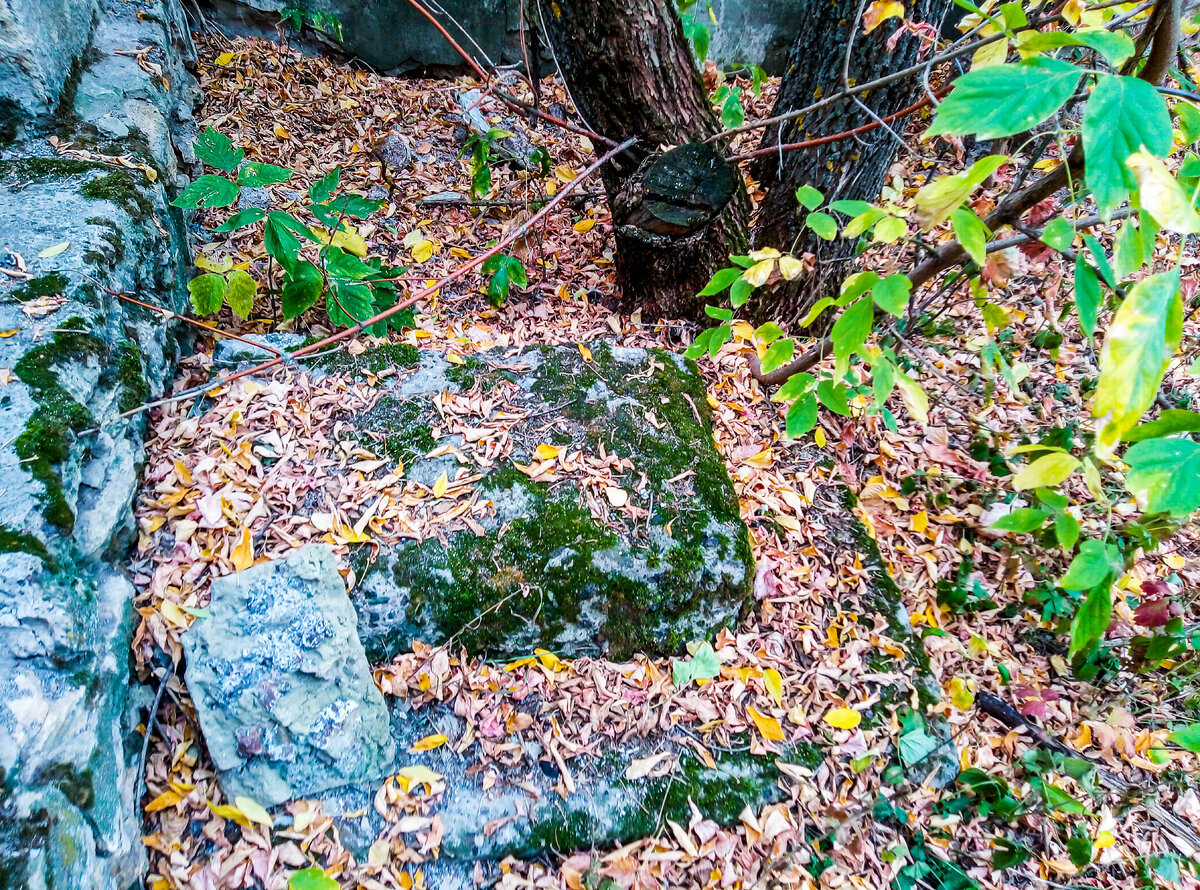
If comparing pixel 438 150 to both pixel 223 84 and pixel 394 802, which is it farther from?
pixel 394 802

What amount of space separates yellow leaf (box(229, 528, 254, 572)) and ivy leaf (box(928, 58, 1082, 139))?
2.18m

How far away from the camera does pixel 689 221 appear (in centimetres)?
286

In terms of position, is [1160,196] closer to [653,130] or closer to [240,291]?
[653,130]

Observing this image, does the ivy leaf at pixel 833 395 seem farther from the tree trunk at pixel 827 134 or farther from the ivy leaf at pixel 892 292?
the tree trunk at pixel 827 134

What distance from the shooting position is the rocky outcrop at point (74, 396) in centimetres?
153

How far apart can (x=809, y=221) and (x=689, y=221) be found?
93cm

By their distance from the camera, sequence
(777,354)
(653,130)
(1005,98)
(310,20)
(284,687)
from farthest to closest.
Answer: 1. (310,20)
2. (653,130)
3. (777,354)
4. (284,687)
5. (1005,98)

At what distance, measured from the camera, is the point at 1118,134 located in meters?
0.84

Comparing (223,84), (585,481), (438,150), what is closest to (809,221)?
(585,481)

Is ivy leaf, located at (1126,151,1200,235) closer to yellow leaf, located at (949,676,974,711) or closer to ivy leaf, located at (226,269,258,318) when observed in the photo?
yellow leaf, located at (949,676,974,711)

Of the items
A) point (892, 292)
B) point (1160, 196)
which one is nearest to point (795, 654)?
point (892, 292)

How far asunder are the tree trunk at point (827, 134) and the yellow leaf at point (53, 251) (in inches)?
111

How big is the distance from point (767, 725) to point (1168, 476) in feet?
5.00

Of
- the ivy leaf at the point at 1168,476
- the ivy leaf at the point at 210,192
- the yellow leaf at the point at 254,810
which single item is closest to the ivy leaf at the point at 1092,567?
the ivy leaf at the point at 1168,476
